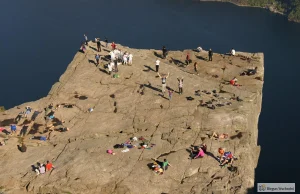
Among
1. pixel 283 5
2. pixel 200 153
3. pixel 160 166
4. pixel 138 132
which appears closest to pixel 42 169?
pixel 138 132

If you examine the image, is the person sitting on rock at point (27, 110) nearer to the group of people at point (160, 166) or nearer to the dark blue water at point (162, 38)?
the group of people at point (160, 166)

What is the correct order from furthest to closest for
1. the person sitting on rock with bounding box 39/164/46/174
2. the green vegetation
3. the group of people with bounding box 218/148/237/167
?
1. the green vegetation
2. the group of people with bounding box 218/148/237/167
3. the person sitting on rock with bounding box 39/164/46/174

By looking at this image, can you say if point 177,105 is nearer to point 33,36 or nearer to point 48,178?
point 48,178

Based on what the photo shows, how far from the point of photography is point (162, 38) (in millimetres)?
143625

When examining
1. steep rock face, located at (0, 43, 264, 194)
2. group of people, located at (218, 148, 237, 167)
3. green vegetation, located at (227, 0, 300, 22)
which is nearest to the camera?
steep rock face, located at (0, 43, 264, 194)

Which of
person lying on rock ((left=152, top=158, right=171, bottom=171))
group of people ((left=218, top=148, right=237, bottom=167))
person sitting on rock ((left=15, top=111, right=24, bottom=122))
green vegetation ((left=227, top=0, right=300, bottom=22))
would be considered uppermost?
green vegetation ((left=227, top=0, right=300, bottom=22))

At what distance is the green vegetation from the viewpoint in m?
176

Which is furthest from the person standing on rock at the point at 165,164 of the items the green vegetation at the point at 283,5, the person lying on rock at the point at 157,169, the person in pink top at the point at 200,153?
the green vegetation at the point at 283,5

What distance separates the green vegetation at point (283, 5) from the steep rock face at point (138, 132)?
417 ft

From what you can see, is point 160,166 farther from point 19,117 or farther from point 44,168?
point 19,117

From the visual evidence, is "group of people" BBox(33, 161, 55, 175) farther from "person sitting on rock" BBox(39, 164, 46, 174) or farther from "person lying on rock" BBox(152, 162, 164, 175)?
"person lying on rock" BBox(152, 162, 164, 175)

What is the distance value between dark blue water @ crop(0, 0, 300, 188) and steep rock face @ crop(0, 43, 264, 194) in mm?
31067

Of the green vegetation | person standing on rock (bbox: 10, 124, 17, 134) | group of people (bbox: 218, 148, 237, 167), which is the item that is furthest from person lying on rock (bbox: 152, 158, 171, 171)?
the green vegetation

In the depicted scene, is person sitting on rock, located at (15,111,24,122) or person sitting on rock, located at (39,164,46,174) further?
person sitting on rock, located at (15,111,24,122)
